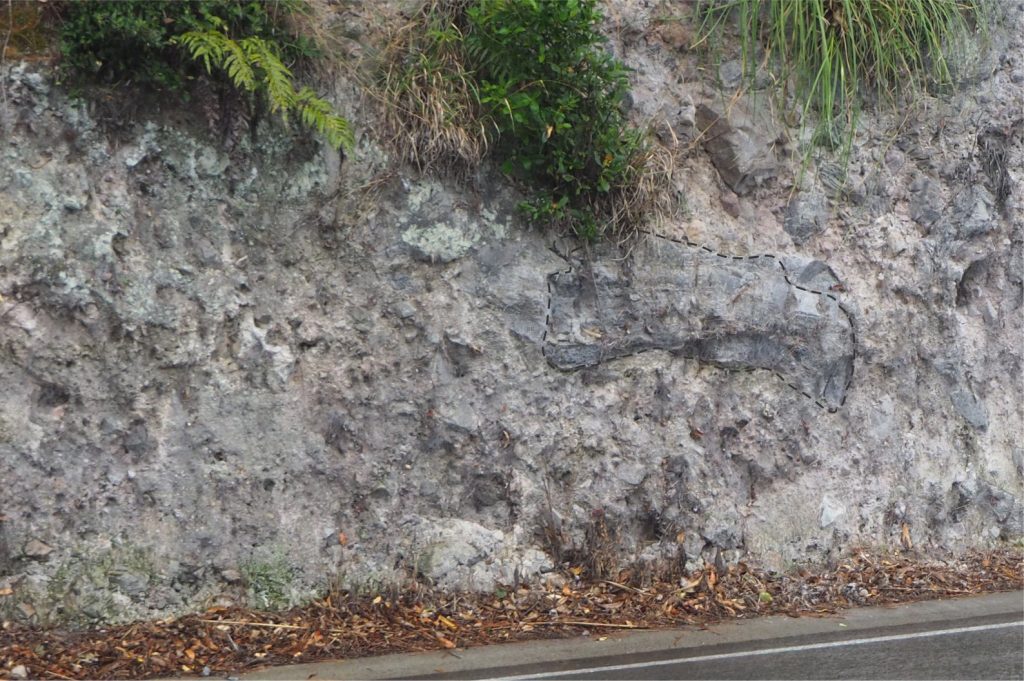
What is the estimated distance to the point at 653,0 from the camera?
8383 mm

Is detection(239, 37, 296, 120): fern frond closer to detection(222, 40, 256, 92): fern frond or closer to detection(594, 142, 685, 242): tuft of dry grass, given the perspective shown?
detection(222, 40, 256, 92): fern frond

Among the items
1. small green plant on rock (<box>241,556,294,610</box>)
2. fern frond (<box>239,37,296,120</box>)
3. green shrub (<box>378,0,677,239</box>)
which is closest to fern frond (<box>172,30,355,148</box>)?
fern frond (<box>239,37,296,120</box>)

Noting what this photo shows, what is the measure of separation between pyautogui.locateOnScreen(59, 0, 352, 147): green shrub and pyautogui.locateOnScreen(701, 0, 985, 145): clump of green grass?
3.63 meters

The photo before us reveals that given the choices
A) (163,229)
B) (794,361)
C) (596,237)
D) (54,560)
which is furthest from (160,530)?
(794,361)

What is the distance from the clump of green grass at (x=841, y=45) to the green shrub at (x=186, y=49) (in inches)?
143

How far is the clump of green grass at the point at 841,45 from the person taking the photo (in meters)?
8.20

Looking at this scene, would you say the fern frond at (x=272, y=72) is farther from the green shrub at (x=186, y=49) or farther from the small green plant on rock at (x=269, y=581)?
the small green plant on rock at (x=269, y=581)

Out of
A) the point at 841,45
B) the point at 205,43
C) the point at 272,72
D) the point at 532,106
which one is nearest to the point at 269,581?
the point at 272,72

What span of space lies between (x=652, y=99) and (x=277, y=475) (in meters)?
4.20

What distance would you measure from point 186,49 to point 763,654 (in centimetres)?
535

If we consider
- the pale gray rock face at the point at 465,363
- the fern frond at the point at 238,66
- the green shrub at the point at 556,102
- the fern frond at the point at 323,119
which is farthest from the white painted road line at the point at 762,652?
the fern frond at the point at 238,66

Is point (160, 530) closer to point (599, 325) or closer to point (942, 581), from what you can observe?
point (599, 325)

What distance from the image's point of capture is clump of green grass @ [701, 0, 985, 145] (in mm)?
8203

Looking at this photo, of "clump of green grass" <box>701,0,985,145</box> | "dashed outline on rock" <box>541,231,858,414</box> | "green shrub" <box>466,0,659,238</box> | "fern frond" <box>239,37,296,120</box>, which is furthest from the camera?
"clump of green grass" <box>701,0,985,145</box>
